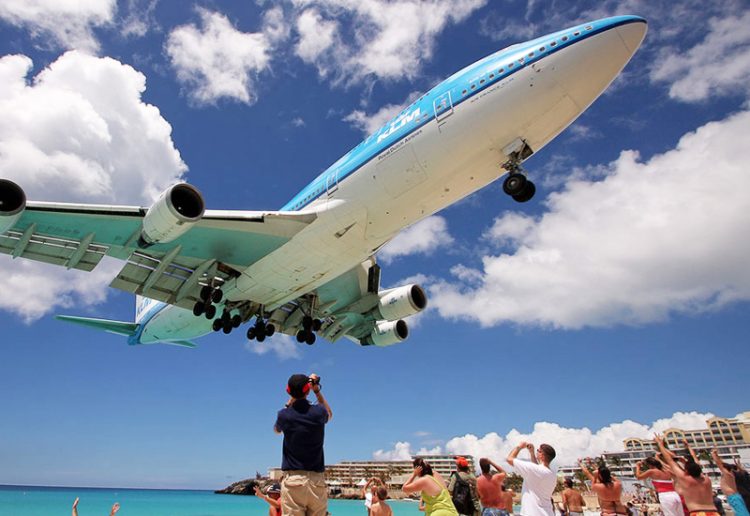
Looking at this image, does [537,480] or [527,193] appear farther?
[527,193]

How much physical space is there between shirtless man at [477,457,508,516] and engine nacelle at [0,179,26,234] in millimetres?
11197

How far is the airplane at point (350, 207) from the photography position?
34.8 ft

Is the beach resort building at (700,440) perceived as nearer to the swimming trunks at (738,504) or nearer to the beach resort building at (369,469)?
the beach resort building at (369,469)

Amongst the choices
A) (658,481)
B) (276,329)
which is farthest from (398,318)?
(658,481)

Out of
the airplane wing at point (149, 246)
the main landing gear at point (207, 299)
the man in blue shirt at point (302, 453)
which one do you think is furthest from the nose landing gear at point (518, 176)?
the main landing gear at point (207, 299)

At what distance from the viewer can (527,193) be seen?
37.2ft

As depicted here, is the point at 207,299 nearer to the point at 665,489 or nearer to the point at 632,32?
the point at 665,489

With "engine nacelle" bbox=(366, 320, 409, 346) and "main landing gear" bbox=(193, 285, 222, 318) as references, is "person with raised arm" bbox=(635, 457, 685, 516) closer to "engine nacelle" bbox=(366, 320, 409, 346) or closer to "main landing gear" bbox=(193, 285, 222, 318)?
"engine nacelle" bbox=(366, 320, 409, 346)

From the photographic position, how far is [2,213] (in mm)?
10375

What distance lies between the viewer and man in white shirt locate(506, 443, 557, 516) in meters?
5.27

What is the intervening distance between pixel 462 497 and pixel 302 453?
3.50 m

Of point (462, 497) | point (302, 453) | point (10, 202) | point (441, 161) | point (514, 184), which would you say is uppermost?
point (441, 161)

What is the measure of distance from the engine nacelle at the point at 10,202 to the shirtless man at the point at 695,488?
1322cm

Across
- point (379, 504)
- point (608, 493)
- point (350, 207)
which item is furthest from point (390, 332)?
point (608, 493)
